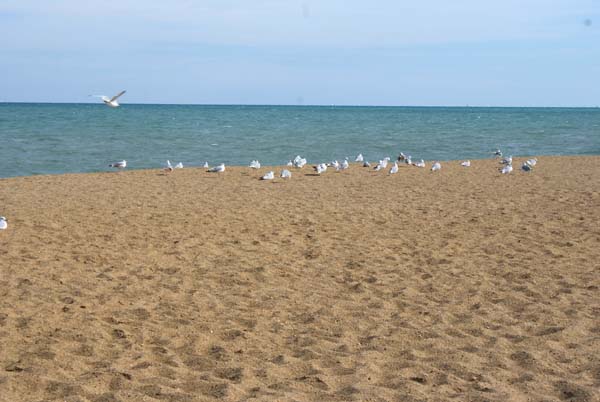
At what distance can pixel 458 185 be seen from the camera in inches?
566

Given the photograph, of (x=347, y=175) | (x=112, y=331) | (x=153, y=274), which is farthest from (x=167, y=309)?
Answer: (x=347, y=175)

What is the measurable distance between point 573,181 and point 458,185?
245 cm

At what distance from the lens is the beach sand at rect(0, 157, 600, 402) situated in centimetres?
453

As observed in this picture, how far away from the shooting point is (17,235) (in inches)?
345

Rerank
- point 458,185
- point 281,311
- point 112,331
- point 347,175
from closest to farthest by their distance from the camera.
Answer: point 112,331, point 281,311, point 458,185, point 347,175

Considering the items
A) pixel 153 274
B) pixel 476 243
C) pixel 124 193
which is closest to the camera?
pixel 153 274

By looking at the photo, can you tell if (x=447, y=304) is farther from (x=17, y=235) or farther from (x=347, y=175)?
(x=347, y=175)

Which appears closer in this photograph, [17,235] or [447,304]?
[447,304]

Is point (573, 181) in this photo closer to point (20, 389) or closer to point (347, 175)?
point (347, 175)

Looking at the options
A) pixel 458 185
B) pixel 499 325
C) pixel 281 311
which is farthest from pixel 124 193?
pixel 499 325

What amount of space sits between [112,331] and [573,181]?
1168 centimetres

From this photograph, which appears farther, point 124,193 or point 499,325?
point 124,193

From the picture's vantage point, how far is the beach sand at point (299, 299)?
178 inches

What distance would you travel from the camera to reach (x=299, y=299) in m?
6.37
